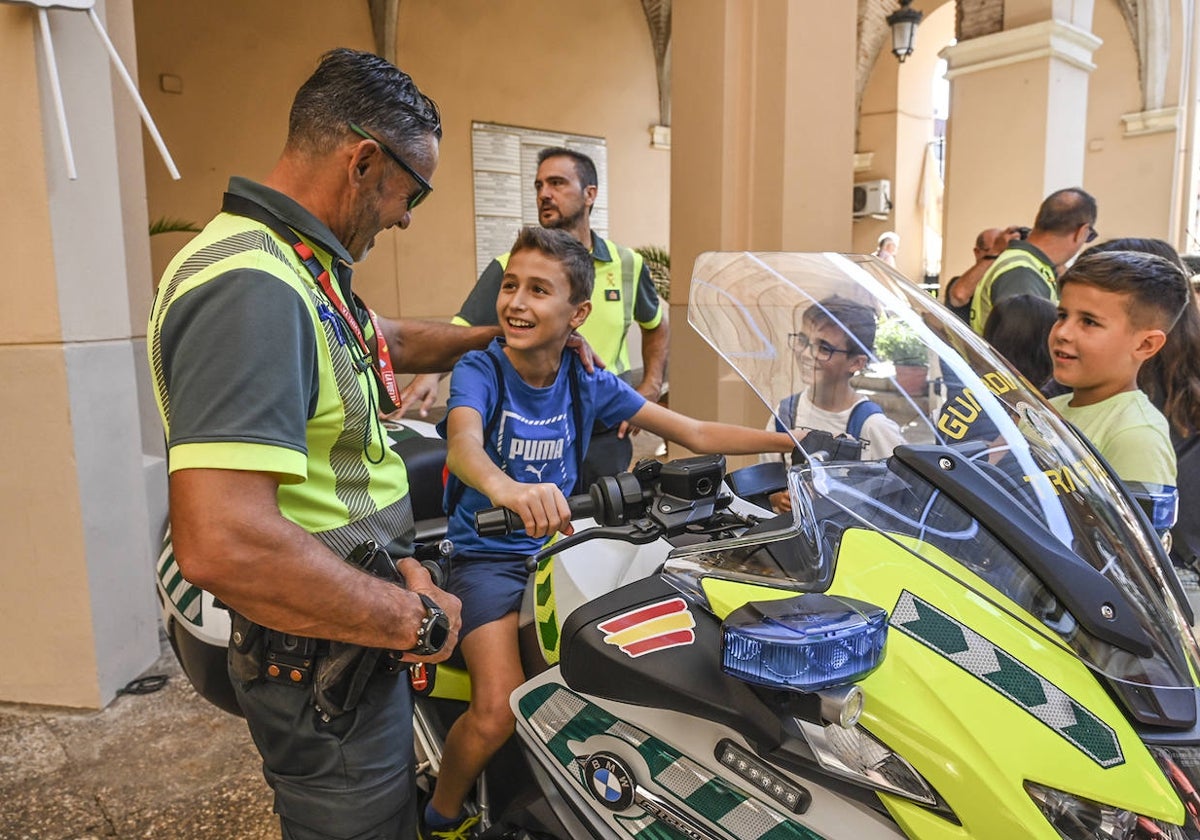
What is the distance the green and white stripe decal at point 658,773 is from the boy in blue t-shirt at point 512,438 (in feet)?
0.81

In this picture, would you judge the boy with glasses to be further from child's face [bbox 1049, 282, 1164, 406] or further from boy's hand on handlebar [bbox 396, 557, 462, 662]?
child's face [bbox 1049, 282, 1164, 406]

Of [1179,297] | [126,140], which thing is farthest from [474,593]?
[126,140]

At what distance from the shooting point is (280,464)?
3.41 feet

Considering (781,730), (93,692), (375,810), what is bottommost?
(93,692)

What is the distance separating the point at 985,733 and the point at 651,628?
392mm

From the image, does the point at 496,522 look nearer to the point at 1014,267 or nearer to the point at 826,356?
the point at 826,356

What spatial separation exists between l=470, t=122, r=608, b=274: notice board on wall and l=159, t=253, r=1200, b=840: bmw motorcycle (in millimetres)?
7388

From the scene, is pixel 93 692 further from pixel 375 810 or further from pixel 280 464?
pixel 280 464

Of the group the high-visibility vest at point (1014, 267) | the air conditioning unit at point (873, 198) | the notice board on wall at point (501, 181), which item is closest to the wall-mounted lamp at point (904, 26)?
the notice board on wall at point (501, 181)

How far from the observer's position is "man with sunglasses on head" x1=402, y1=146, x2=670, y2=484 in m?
2.91

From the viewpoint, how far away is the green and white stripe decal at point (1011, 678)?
87cm

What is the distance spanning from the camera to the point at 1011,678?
0.90 m

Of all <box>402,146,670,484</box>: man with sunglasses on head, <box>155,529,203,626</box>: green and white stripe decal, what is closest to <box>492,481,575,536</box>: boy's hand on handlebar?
<box>155,529,203,626</box>: green and white stripe decal

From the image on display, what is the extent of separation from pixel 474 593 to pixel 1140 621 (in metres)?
1.15
